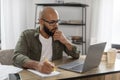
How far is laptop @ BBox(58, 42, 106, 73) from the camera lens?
5.71ft

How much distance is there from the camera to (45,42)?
7.49 ft

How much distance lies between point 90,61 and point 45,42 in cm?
64

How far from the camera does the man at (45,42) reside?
83.7 inches

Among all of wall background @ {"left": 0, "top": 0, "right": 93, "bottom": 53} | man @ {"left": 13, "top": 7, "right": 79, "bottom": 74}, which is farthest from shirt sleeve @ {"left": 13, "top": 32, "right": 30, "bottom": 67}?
wall background @ {"left": 0, "top": 0, "right": 93, "bottom": 53}

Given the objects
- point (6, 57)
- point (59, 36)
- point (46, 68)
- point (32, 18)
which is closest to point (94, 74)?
point (46, 68)

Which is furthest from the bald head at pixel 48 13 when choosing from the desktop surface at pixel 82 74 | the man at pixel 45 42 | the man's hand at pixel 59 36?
the desktop surface at pixel 82 74

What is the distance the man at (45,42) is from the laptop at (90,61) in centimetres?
31

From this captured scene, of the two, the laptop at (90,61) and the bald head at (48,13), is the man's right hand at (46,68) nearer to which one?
the laptop at (90,61)

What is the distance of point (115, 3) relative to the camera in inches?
135

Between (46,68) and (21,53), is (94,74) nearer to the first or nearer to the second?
(46,68)

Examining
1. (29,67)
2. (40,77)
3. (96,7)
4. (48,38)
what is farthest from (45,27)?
(96,7)

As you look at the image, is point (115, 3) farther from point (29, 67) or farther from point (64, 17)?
point (29, 67)

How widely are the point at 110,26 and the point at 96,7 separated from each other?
0.42 meters

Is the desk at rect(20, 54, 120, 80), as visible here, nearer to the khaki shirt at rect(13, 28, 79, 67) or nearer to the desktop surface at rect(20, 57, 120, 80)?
the desktop surface at rect(20, 57, 120, 80)
